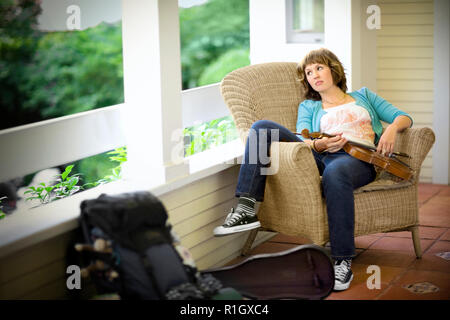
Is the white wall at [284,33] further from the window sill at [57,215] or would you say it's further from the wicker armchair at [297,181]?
the window sill at [57,215]

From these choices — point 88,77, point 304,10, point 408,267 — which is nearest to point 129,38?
point 408,267

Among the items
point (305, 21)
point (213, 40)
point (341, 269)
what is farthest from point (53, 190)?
point (213, 40)

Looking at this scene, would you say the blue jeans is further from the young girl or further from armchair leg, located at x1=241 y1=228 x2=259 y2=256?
armchair leg, located at x1=241 y1=228 x2=259 y2=256

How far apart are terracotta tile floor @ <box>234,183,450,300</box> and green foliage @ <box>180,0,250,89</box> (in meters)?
9.65

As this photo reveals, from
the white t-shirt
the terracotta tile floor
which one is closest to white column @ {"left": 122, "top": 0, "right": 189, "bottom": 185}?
the white t-shirt

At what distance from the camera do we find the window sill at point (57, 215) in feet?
7.77

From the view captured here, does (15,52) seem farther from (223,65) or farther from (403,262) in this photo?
(403,262)

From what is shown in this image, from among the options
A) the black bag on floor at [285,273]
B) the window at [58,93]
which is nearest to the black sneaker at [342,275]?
the black bag on floor at [285,273]

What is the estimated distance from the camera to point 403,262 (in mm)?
3584

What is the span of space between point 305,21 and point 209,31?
29.7 feet

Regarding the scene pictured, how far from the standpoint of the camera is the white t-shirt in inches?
139

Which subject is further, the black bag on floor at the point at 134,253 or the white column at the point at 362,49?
the white column at the point at 362,49

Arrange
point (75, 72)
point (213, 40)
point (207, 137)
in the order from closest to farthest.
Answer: point (207, 137) → point (75, 72) → point (213, 40)
